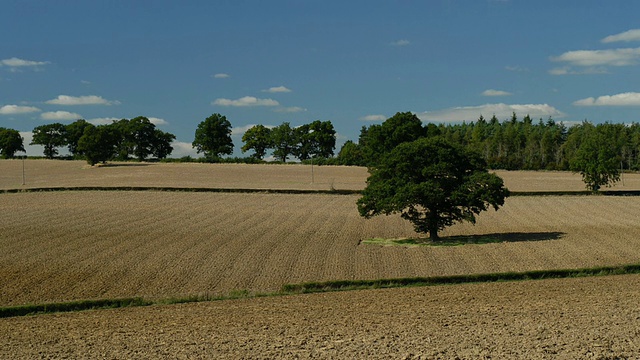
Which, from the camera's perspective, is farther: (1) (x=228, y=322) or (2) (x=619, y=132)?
(2) (x=619, y=132)

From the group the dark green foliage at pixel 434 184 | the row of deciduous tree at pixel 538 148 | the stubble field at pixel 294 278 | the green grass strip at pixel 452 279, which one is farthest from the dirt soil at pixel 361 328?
the row of deciduous tree at pixel 538 148

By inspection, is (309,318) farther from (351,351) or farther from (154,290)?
(154,290)

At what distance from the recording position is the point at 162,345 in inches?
790

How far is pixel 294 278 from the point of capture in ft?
108

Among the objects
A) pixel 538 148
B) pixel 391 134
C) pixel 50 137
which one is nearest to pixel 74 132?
pixel 50 137

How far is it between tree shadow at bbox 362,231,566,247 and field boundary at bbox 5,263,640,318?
10361 millimetres

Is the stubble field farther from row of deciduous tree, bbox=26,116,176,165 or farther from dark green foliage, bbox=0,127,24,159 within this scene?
dark green foliage, bbox=0,127,24,159

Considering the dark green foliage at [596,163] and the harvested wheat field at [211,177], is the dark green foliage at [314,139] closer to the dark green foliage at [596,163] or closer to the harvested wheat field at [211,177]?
the harvested wheat field at [211,177]

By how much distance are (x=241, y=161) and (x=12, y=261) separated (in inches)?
4616

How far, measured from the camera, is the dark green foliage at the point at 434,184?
151 feet

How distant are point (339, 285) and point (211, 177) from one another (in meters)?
85.0

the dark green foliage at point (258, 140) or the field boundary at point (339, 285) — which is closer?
the field boundary at point (339, 285)

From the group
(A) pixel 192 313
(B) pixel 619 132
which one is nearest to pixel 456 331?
(A) pixel 192 313

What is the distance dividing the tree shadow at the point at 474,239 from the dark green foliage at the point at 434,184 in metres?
1.32
